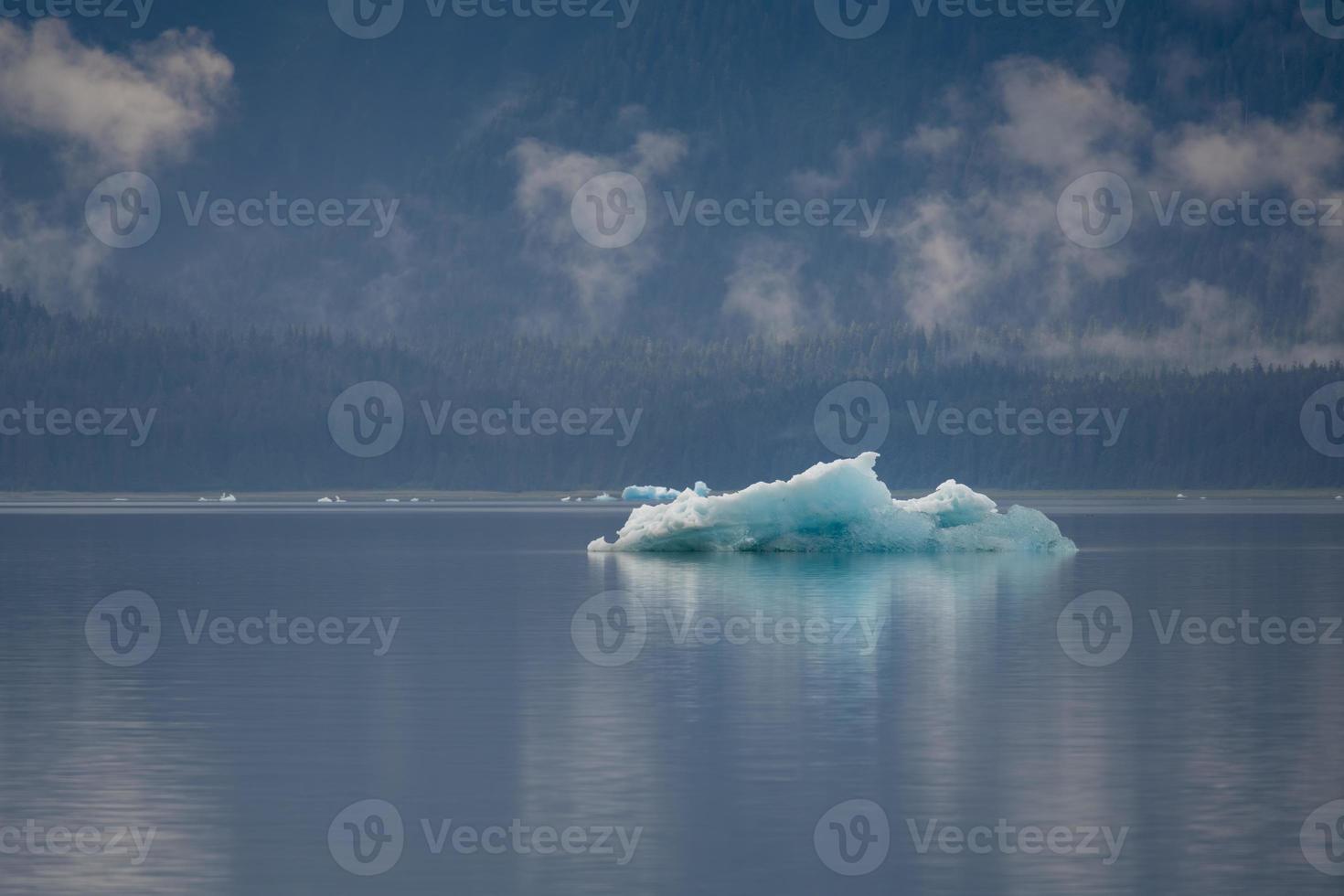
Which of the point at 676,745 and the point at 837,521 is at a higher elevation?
the point at 837,521

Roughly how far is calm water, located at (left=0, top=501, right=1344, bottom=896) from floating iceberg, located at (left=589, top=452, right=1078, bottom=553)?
1749cm

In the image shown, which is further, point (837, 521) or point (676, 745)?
point (837, 521)

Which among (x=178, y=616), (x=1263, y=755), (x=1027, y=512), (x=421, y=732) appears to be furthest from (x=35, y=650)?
(x=1027, y=512)

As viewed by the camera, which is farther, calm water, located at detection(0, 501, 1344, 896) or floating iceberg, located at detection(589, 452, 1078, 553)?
floating iceberg, located at detection(589, 452, 1078, 553)

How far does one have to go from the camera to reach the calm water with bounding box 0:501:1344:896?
20094 mm

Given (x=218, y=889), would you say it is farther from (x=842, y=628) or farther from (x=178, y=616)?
(x=178, y=616)

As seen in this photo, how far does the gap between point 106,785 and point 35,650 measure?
18.1 metres

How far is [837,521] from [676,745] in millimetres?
50445

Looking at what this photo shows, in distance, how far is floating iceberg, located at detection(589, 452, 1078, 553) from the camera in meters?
75.4

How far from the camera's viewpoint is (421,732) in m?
28.9

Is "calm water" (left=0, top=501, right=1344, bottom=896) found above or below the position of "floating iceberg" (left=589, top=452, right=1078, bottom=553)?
below

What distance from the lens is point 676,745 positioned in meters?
27.5

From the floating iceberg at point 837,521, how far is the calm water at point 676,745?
57.4 feet

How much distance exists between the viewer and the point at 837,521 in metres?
77.6
